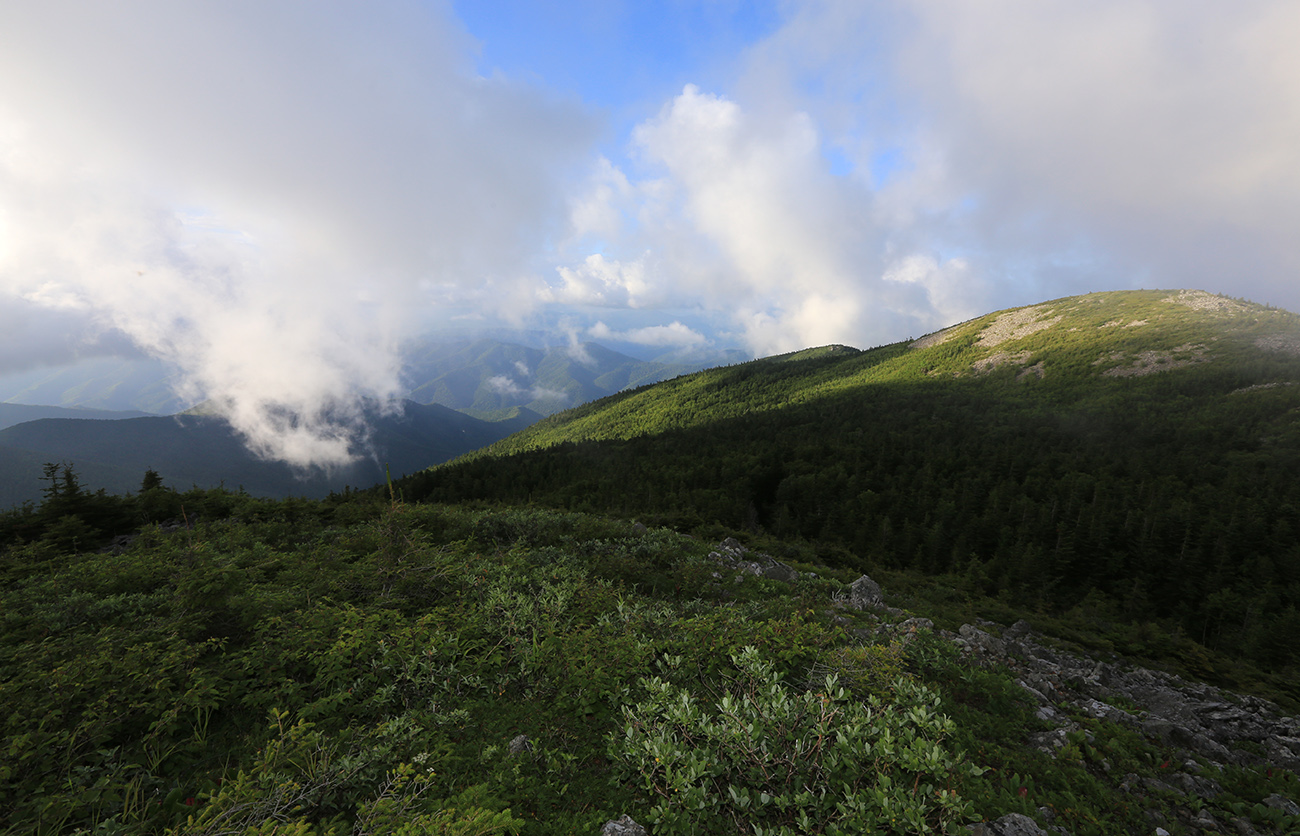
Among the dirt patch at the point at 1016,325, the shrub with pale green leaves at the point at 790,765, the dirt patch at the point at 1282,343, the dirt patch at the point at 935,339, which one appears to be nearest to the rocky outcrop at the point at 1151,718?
the shrub with pale green leaves at the point at 790,765

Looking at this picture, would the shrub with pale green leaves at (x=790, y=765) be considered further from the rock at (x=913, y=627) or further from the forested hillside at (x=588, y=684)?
the rock at (x=913, y=627)

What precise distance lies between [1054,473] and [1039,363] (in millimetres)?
70015

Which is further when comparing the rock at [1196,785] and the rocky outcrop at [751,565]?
the rocky outcrop at [751,565]

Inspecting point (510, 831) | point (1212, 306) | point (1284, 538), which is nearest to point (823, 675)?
point (510, 831)

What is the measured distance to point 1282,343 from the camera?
7356 centimetres

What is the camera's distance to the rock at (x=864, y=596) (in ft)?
48.1

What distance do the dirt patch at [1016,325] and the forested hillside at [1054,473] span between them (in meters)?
3.38

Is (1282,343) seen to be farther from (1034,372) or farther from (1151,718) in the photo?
(1151,718)

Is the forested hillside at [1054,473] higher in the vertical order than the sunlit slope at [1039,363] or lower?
lower

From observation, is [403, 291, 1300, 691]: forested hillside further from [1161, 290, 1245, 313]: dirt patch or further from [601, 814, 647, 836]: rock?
[601, 814, 647, 836]: rock

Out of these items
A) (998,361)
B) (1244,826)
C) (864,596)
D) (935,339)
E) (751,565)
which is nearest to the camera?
(1244,826)

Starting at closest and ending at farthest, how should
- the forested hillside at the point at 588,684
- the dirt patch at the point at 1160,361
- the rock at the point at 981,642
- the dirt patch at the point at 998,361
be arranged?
the forested hillside at the point at 588,684 < the rock at the point at 981,642 < the dirt patch at the point at 1160,361 < the dirt patch at the point at 998,361

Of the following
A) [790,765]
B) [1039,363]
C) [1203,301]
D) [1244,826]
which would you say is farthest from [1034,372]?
[790,765]

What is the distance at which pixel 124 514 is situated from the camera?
20.9 metres
